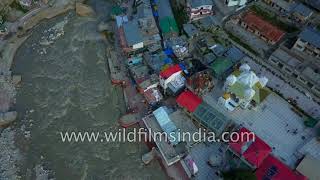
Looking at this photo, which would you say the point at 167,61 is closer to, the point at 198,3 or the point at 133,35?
the point at 133,35

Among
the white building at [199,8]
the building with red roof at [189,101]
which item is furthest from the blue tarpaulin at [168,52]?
the building with red roof at [189,101]

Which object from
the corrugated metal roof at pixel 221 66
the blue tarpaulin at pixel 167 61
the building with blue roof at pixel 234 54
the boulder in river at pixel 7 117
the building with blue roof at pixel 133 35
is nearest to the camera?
the boulder in river at pixel 7 117

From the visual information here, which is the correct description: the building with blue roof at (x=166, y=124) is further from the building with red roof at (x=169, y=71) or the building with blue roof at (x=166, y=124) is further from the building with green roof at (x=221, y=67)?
the building with green roof at (x=221, y=67)

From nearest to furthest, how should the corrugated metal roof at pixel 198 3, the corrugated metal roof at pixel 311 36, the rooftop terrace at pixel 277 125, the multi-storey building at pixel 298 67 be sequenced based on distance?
the rooftop terrace at pixel 277 125, the multi-storey building at pixel 298 67, the corrugated metal roof at pixel 311 36, the corrugated metal roof at pixel 198 3

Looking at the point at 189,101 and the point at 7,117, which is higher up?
the point at 189,101

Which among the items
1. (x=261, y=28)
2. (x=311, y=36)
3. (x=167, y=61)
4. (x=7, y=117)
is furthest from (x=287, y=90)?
(x=7, y=117)

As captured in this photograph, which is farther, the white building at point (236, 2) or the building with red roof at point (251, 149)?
the white building at point (236, 2)

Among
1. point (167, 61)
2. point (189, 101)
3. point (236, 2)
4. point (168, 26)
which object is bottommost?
point (189, 101)
